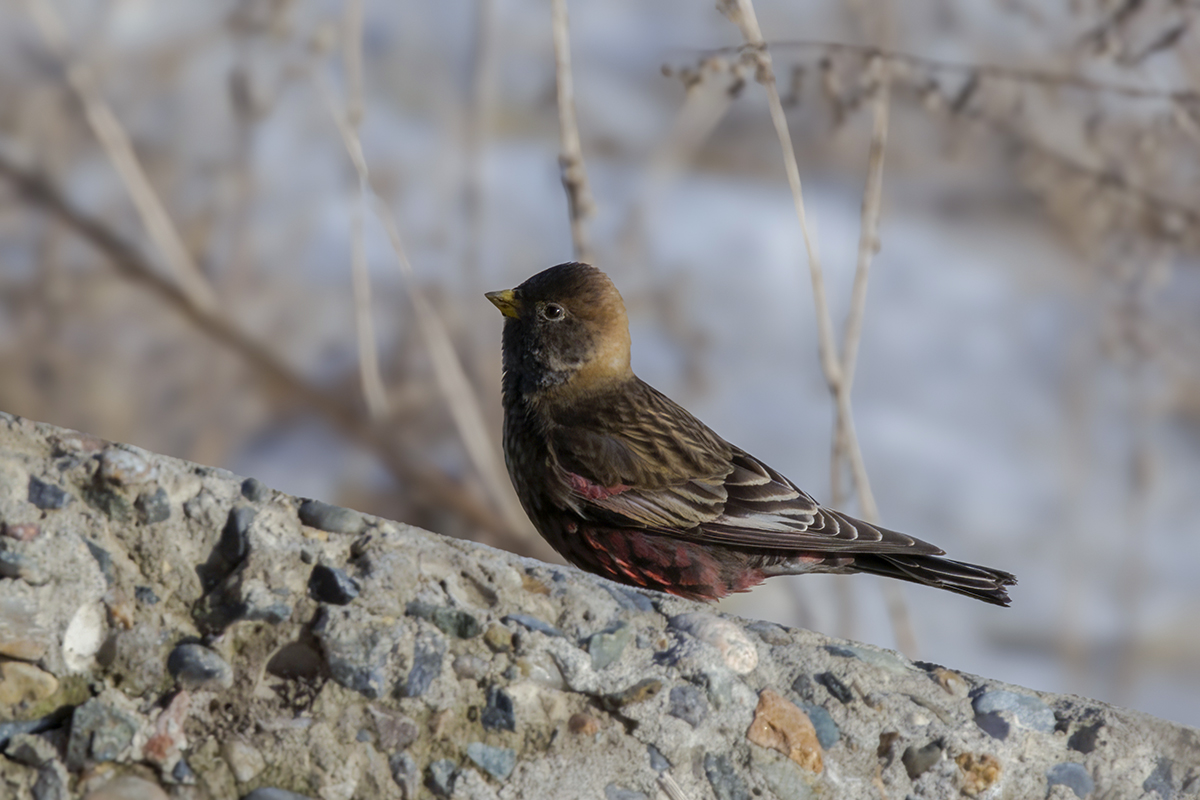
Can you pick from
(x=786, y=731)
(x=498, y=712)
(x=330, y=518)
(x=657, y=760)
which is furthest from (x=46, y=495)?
(x=786, y=731)

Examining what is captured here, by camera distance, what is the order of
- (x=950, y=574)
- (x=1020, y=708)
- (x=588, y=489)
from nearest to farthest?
(x=1020, y=708) < (x=950, y=574) < (x=588, y=489)

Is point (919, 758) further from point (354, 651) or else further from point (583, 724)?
point (354, 651)

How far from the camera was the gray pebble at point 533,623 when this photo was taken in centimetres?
155

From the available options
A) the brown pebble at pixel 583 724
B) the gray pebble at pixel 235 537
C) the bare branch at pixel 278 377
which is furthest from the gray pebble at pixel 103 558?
the bare branch at pixel 278 377

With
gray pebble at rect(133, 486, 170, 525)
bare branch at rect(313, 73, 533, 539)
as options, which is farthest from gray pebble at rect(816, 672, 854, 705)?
bare branch at rect(313, 73, 533, 539)

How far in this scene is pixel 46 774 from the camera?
4.26 feet

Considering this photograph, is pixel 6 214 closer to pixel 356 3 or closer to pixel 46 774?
pixel 356 3

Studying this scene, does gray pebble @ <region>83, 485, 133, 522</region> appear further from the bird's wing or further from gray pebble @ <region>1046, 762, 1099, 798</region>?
gray pebble @ <region>1046, 762, 1099, 798</region>

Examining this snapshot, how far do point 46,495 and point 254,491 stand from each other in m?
0.24

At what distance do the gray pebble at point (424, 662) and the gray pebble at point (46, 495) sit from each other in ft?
1.49

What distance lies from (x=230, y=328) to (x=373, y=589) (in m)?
2.23

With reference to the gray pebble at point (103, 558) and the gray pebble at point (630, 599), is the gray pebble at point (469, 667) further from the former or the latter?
the gray pebble at point (103, 558)

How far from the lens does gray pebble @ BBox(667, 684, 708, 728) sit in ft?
5.02

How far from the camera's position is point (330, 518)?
157 cm
